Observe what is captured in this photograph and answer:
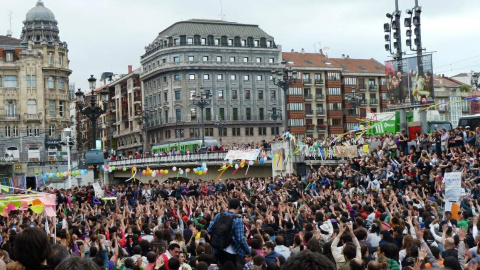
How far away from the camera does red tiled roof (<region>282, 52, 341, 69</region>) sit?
92.9m

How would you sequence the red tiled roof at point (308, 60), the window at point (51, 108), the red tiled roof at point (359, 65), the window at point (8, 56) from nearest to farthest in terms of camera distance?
the window at point (8, 56) < the window at point (51, 108) < the red tiled roof at point (308, 60) < the red tiled roof at point (359, 65)

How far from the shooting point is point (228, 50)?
8975 cm

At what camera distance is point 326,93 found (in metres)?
93.9

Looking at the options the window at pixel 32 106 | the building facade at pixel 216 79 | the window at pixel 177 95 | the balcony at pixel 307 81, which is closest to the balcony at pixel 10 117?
the window at pixel 32 106

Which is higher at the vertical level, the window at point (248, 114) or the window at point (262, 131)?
the window at point (248, 114)

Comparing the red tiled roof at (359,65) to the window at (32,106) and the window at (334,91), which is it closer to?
the window at (334,91)

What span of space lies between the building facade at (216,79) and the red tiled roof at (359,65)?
34.7ft

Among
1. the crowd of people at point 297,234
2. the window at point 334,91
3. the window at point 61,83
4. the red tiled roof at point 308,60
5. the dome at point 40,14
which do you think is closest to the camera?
the crowd of people at point 297,234

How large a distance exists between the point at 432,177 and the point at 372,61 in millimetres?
80967

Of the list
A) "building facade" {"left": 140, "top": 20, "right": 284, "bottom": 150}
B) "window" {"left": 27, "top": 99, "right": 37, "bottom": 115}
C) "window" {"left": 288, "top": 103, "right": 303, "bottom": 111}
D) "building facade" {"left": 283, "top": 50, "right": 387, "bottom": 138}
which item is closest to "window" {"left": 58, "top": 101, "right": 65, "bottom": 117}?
"window" {"left": 27, "top": 99, "right": 37, "bottom": 115}

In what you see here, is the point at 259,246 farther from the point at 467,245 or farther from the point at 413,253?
the point at 467,245

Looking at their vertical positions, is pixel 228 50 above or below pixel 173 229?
above

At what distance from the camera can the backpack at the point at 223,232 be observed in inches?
376

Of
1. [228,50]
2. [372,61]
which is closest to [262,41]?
[228,50]
